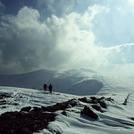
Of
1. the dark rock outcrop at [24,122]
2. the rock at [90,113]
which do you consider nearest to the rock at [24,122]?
the dark rock outcrop at [24,122]

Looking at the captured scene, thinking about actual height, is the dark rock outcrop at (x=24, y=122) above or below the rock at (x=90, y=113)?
below

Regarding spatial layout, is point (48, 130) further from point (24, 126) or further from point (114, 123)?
point (114, 123)

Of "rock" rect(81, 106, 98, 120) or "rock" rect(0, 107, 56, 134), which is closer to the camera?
"rock" rect(0, 107, 56, 134)

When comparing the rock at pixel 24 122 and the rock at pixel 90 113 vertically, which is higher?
the rock at pixel 90 113

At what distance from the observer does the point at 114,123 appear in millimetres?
21438

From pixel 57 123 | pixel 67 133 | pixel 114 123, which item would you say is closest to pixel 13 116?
pixel 57 123

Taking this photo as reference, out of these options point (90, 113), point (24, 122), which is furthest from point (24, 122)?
point (90, 113)

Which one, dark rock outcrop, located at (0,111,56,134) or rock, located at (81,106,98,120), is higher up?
rock, located at (81,106,98,120)

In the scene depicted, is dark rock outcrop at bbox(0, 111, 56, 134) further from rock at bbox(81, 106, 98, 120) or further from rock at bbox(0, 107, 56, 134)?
rock at bbox(81, 106, 98, 120)

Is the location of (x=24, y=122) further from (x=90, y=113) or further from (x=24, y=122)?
(x=90, y=113)

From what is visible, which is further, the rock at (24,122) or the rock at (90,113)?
the rock at (90,113)

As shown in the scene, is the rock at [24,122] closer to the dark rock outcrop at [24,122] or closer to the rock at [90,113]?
the dark rock outcrop at [24,122]

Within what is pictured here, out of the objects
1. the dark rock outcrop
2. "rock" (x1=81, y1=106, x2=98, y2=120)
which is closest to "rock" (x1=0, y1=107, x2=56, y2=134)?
the dark rock outcrop

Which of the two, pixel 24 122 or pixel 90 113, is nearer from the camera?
pixel 24 122
